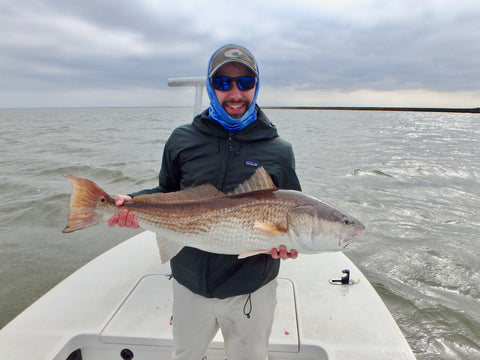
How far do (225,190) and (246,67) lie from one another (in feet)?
3.34

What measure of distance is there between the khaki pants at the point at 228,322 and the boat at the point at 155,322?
44 centimetres

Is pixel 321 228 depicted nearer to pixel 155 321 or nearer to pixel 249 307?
pixel 249 307

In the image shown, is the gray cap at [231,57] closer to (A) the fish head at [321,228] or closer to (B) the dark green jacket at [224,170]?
(B) the dark green jacket at [224,170]

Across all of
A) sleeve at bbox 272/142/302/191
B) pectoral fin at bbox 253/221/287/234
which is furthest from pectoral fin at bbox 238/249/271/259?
sleeve at bbox 272/142/302/191

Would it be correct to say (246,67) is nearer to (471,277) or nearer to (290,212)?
(290,212)

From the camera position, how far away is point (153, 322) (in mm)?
3178

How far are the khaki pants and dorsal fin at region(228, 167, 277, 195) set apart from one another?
0.80 meters

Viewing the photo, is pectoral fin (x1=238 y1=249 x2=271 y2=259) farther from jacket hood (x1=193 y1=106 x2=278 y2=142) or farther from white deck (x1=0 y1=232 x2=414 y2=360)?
white deck (x1=0 y1=232 x2=414 y2=360)

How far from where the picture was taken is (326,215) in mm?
2350

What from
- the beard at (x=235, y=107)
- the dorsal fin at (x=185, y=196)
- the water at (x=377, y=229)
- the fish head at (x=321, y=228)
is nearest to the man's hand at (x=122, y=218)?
the dorsal fin at (x=185, y=196)

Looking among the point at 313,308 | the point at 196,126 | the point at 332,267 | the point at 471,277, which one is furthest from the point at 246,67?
the point at 471,277

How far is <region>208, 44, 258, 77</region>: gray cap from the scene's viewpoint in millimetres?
2568

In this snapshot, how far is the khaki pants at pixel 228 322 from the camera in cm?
251

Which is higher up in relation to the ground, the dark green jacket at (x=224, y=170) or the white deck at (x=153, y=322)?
the dark green jacket at (x=224, y=170)
